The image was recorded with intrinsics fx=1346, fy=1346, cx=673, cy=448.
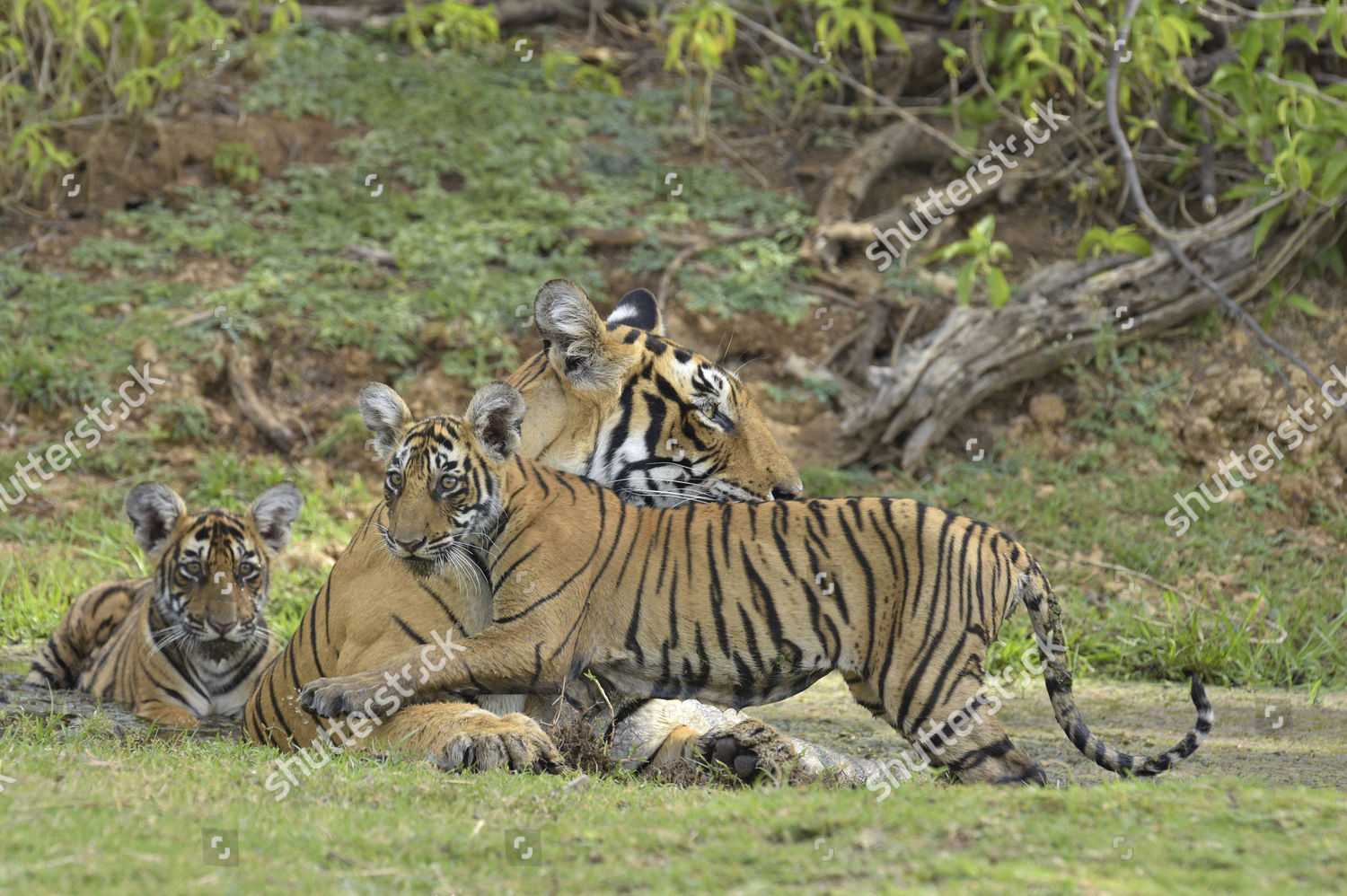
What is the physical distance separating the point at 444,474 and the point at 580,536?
A: 522 millimetres

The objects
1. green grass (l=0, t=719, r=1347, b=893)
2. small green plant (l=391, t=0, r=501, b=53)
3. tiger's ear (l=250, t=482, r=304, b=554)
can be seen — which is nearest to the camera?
green grass (l=0, t=719, r=1347, b=893)

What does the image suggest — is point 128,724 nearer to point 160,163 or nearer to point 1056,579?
point 1056,579

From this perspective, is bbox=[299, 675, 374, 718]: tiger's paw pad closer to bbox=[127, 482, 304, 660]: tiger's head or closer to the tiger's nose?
the tiger's nose

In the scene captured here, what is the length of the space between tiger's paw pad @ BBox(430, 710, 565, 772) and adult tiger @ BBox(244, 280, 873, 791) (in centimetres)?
2

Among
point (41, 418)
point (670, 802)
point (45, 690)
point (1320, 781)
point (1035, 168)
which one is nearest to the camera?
point (670, 802)

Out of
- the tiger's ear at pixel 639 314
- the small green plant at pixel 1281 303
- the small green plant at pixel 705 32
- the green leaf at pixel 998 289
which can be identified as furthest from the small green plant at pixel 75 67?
the small green plant at pixel 1281 303

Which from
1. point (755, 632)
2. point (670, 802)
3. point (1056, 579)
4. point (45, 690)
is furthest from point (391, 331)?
point (670, 802)

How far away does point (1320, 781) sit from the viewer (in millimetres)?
4734

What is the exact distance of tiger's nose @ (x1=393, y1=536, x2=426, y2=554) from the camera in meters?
4.38

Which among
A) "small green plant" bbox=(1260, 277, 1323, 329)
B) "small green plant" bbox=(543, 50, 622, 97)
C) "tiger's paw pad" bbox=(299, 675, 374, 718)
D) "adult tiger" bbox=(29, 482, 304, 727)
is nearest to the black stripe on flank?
"tiger's paw pad" bbox=(299, 675, 374, 718)

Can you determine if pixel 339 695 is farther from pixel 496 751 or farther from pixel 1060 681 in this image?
pixel 1060 681

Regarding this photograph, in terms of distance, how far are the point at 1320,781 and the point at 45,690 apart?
5368 millimetres

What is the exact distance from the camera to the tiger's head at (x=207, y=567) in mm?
5715

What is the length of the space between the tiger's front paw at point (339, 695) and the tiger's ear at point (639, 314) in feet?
6.98
